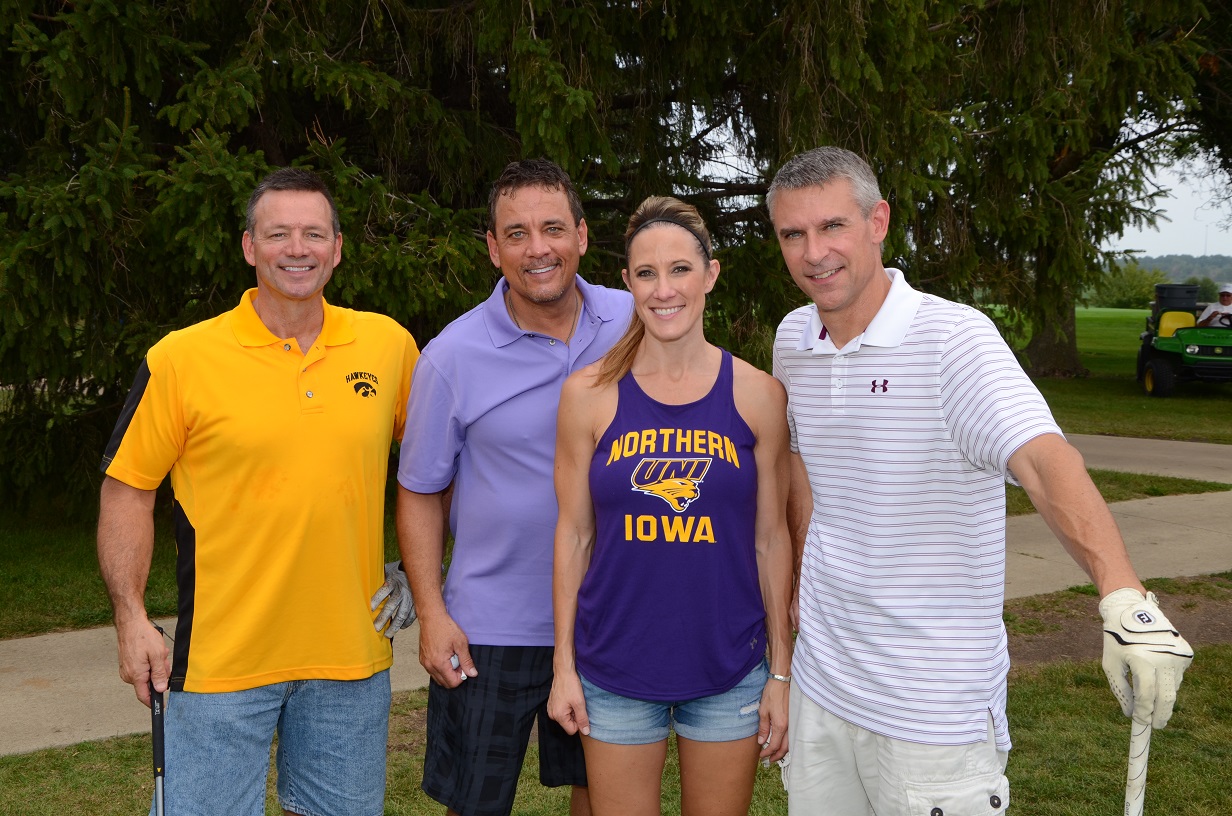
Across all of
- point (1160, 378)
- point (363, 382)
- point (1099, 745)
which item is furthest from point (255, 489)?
point (1160, 378)

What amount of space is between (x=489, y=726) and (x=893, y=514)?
1.38 m

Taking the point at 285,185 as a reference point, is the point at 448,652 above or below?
below

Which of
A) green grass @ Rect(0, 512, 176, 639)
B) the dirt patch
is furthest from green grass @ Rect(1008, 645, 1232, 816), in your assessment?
green grass @ Rect(0, 512, 176, 639)

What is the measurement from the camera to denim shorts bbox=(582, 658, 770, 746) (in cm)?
276

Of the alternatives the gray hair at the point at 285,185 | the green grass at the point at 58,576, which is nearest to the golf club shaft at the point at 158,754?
the gray hair at the point at 285,185

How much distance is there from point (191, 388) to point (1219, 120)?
65.9 feet

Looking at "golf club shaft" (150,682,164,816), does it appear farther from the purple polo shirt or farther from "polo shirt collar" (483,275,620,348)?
"polo shirt collar" (483,275,620,348)

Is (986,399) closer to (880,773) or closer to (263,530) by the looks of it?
(880,773)

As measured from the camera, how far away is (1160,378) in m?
20.2

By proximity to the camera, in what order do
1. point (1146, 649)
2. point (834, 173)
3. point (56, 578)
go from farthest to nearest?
point (56, 578) < point (834, 173) < point (1146, 649)

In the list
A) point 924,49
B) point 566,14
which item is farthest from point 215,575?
point 924,49

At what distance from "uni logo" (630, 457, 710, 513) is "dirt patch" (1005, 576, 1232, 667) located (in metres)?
3.99

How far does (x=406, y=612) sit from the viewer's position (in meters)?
3.20

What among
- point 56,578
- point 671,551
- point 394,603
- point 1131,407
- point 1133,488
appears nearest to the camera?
point 671,551
